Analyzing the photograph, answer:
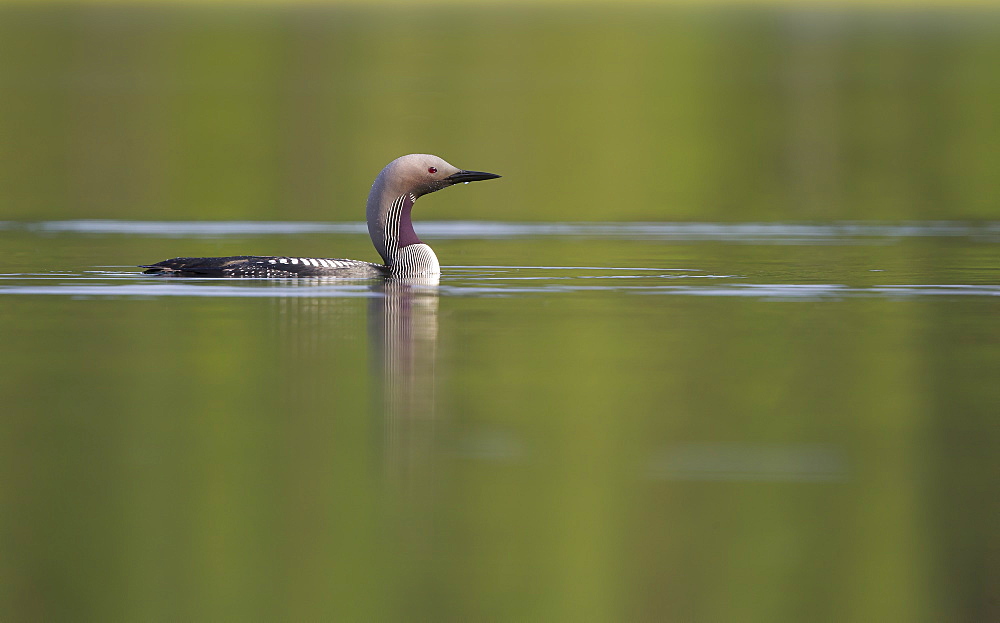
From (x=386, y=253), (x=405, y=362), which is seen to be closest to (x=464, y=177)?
(x=386, y=253)

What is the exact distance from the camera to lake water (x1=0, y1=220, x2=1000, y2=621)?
535 cm

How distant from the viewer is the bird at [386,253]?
12.2 metres

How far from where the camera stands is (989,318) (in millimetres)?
10461

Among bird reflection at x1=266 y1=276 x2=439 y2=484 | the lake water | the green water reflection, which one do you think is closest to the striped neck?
bird reflection at x1=266 y1=276 x2=439 y2=484

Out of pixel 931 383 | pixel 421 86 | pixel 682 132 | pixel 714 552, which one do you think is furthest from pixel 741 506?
pixel 421 86

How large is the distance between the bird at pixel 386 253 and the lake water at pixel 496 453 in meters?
0.57

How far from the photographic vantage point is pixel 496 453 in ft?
21.9

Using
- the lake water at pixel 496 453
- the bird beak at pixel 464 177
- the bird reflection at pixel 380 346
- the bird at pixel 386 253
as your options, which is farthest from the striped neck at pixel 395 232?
the lake water at pixel 496 453

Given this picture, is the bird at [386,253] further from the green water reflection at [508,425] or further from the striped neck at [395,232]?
the green water reflection at [508,425]

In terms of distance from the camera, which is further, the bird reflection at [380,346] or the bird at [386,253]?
the bird at [386,253]

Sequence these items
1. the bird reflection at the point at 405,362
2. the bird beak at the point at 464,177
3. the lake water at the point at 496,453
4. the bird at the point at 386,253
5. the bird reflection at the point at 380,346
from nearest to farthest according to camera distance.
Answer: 1. the lake water at the point at 496,453
2. the bird reflection at the point at 405,362
3. the bird reflection at the point at 380,346
4. the bird at the point at 386,253
5. the bird beak at the point at 464,177

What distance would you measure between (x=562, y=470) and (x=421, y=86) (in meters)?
43.0

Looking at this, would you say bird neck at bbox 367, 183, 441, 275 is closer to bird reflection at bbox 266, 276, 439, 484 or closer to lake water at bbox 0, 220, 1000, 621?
bird reflection at bbox 266, 276, 439, 484

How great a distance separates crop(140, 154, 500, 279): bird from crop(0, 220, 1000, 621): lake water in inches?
22.3
